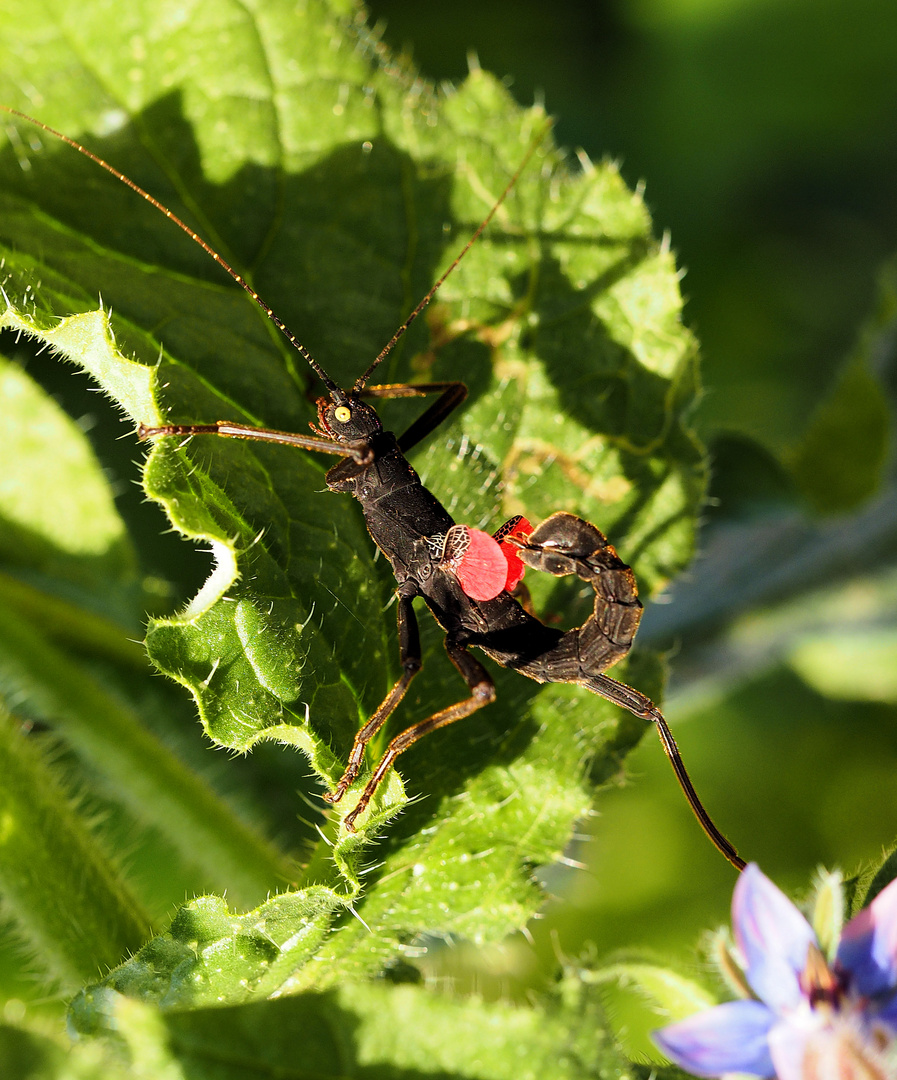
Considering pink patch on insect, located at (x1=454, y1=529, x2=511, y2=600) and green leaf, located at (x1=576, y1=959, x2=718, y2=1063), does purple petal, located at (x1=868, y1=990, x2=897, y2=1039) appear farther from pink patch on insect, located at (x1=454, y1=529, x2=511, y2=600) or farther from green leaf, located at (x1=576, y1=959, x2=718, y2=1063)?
pink patch on insect, located at (x1=454, y1=529, x2=511, y2=600)

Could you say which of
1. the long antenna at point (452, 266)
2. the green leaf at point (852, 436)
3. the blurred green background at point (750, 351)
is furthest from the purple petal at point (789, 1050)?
the green leaf at point (852, 436)

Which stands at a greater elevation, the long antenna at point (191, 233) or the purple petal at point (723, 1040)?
the long antenna at point (191, 233)

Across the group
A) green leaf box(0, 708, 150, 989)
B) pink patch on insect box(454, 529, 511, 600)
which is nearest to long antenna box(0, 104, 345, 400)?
pink patch on insect box(454, 529, 511, 600)

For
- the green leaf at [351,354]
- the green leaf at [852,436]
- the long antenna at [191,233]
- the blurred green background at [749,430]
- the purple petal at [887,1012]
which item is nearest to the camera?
the purple petal at [887,1012]

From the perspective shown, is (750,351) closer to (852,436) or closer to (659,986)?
(852,436)

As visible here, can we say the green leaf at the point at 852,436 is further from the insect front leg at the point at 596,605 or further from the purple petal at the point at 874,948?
the purple petal at the point at 874,948

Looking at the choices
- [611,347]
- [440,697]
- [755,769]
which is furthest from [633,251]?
[755,769]

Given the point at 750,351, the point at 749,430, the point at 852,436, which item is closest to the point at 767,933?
the point at 852,436
